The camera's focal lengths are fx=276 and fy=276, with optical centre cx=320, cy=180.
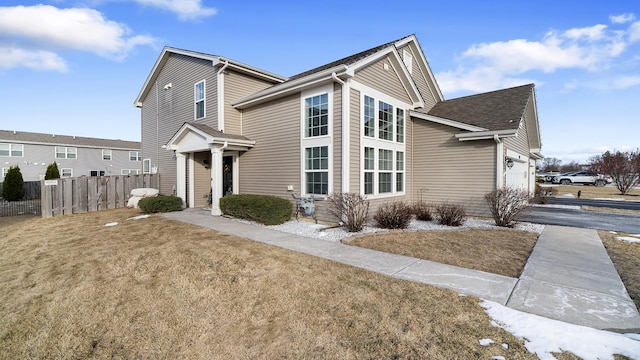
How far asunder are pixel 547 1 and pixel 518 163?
7.04m

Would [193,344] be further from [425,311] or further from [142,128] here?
[142,128]

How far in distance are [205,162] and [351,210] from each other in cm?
901

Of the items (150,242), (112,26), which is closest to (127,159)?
(112,26)

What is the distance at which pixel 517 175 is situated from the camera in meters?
13.2

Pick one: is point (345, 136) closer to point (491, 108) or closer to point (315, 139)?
point (315, 139)

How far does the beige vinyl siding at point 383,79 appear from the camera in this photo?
964 centimetres

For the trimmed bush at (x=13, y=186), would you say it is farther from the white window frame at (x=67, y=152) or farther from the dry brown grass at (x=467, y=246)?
the dry brown grass at (x=467, y=246)

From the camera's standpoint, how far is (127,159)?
3319cm

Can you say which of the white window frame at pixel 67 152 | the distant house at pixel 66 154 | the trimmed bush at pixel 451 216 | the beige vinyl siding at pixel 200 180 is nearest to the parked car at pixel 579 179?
the trimmed bush at pixel 451 216

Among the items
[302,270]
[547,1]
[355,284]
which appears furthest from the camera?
[547,1]

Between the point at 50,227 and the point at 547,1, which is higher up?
the point at 547,1

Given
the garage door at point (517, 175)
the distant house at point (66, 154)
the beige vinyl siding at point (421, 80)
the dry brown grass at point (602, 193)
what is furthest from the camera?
the distant house at point (66, 154)

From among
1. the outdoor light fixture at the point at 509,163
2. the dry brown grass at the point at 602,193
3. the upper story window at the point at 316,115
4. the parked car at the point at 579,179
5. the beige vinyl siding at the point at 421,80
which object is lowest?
the dry brown grass at the point at 602,193

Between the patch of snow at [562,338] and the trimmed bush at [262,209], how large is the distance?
6655 millimetres
